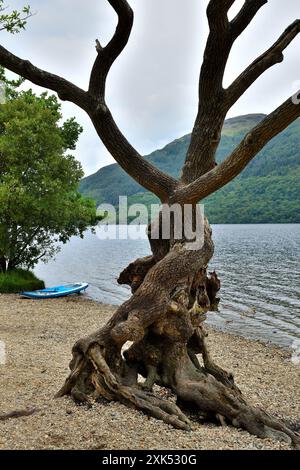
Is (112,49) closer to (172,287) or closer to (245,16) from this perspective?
(245,16)

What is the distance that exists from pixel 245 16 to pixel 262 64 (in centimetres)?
95

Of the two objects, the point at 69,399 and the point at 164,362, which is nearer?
the point at 69,399

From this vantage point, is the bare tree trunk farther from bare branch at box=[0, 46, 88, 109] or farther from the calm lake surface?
bare branch at box=[0, 46, 88, 109]

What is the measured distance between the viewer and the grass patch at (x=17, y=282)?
26.7 m

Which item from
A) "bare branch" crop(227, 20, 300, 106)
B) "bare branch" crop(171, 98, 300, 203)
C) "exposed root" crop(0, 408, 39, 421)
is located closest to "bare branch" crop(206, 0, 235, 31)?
"bare branch" crop(227, 20, 300, 106)

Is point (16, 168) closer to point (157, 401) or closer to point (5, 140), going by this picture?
point (5, 140)

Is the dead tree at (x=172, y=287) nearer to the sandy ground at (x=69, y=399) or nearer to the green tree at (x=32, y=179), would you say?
the sandy ground at (x=69, y=399)

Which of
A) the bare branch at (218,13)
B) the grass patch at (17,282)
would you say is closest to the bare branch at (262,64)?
the bare branch at (218,13)

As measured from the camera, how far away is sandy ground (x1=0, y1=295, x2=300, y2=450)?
6230 mm

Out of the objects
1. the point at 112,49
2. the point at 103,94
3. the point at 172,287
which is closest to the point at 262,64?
the point at 112,49

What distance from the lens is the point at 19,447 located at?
602cm

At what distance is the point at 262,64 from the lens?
765 cm

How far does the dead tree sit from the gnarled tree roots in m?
0.02
